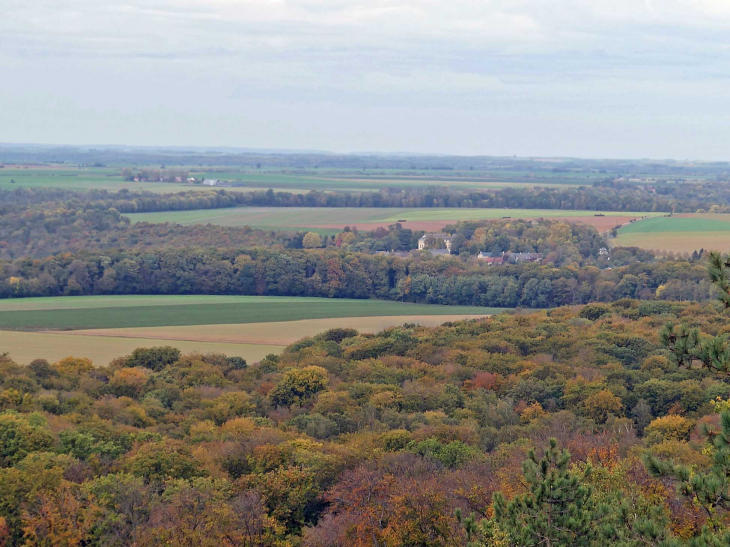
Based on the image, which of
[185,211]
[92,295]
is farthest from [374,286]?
[185,211]

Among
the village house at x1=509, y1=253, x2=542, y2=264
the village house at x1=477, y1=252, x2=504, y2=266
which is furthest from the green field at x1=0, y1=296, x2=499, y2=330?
the village house at x1=509, y1=253, x2=542, y2=264

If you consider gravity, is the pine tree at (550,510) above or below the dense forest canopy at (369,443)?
above

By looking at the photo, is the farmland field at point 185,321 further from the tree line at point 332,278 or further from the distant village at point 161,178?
the distant village at point 161,178

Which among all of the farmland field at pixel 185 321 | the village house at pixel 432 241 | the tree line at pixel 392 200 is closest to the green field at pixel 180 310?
the farmland field at pixel 185 321

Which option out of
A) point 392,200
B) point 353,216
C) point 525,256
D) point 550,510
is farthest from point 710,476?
point 392,200

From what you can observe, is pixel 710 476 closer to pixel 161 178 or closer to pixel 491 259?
pixel 491 259

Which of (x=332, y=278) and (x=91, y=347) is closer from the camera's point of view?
(x=91, y=347)
